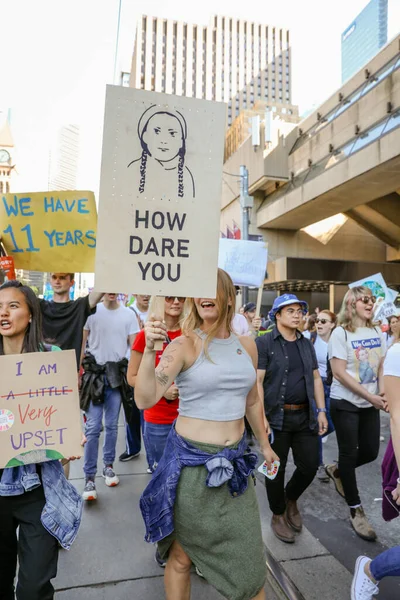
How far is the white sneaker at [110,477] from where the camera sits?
13.3 ft

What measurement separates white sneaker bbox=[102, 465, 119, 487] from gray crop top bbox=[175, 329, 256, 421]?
2.46 m

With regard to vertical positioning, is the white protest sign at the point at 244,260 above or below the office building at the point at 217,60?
below

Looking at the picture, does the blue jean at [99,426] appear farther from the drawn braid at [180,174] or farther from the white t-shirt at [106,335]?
the drawn braid at [180,174]

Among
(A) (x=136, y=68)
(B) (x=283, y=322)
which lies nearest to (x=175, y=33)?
(A) (x=136, y=68)

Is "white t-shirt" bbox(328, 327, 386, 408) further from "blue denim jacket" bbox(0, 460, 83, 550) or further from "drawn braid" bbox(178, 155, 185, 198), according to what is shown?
"blue denim jacket" bbox(0, 460, 83, 550)

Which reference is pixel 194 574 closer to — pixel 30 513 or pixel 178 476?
pixel 178 476

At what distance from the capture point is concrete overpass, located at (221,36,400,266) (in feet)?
50.4

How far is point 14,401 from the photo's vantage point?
1867 mm

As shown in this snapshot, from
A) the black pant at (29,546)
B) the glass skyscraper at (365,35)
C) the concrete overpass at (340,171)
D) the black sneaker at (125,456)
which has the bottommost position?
the black sneaker at (125,456)

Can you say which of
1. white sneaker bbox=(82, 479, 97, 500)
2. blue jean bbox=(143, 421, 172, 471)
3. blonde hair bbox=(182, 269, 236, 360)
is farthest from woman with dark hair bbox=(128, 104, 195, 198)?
white sneaker bbox=(82, 479, 97, 500)

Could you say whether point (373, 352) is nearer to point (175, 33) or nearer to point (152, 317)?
point (152, 317)

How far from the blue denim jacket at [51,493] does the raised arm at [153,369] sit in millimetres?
523

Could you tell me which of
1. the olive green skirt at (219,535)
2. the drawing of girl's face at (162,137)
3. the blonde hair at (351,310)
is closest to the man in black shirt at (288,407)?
the blonde hair at (351,310)

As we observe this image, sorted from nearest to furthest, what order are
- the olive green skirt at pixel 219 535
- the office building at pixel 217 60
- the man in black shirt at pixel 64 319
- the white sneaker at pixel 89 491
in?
1. the olive green skirt at pixel 219 535
2. the man in black shirt at pixel 64 319
3. the white sneaker at pixel 89 491
4. the office building at pixel 217 60
